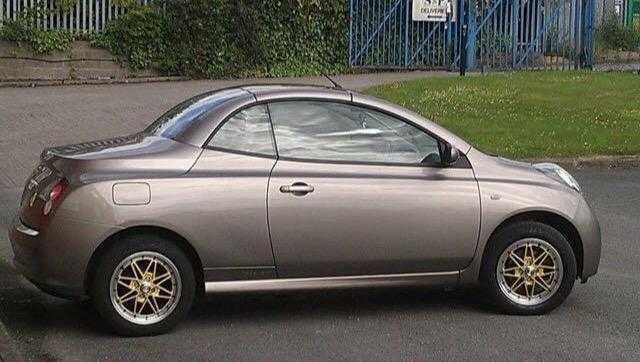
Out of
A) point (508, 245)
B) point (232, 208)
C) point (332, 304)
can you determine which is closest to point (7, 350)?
point (232, 208)

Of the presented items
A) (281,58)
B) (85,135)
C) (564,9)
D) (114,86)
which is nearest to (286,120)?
(85,135)

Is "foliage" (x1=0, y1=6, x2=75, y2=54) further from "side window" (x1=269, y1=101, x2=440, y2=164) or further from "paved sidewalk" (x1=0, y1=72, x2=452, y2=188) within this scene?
"side window" (x1=269, y1=101, x2=440, y2=164)

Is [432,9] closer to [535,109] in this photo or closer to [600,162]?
[535,109]

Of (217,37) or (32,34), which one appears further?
(217,37)

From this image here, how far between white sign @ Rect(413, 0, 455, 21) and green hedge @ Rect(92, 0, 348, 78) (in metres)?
1.73

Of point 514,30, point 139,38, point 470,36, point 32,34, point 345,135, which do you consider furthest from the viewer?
point 514,30

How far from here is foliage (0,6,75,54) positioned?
21094 millimetres

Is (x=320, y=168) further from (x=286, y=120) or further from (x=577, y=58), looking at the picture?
(x=577, y=58)

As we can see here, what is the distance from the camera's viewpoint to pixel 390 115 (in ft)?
23.8

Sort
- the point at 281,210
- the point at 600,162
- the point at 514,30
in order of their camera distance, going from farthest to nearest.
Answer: the point at 514,30 < the point at 600,162 < the point at 281,210

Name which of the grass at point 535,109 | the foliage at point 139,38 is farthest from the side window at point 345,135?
the foliage at point 139,38

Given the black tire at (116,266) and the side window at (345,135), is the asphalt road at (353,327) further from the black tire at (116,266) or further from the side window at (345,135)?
the side window at (345,135)

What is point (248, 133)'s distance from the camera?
700 cm

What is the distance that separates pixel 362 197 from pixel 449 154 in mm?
662
